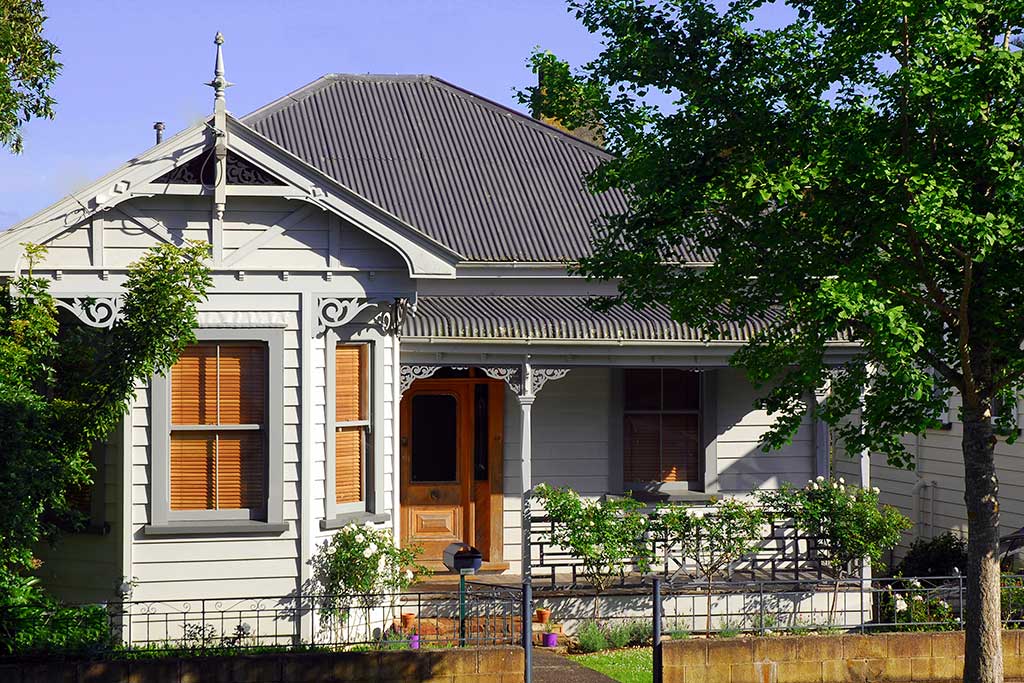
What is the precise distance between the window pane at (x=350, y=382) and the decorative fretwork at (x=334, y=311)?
0.49m

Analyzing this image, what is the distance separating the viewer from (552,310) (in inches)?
642

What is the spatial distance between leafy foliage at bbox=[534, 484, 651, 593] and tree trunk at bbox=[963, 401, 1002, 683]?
185 inches

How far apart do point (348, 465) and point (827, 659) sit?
518 cm

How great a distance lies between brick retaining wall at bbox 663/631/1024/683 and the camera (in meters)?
12.4

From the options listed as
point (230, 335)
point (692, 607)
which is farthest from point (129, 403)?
point (692, 607)

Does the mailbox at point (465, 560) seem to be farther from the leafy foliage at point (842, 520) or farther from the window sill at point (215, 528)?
the leafy foliage at point (842, 520)

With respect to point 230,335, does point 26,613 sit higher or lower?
lower

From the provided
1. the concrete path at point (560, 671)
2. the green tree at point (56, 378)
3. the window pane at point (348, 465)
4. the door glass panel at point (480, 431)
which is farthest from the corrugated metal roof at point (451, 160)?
the green tree at point (56, 378)

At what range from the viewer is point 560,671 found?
42.2 feet

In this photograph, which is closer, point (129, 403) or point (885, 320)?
point (885, 320)

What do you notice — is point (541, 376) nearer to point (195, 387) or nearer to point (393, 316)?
point (393, 316)

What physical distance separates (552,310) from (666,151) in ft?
19.0

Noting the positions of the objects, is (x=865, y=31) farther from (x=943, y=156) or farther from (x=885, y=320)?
(x=885, y=320)

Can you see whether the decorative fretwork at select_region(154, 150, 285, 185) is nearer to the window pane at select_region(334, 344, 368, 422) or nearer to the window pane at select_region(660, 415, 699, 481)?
the window pane at select_region(334, 344, 368, 422)
